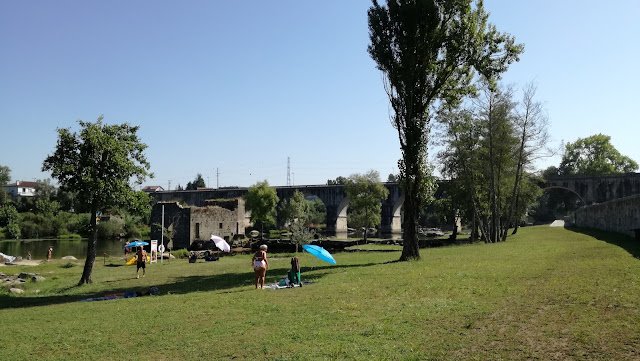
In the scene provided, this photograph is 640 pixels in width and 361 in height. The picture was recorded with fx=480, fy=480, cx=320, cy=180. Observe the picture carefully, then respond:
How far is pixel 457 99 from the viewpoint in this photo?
2345 centimetres

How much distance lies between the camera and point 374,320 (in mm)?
9148

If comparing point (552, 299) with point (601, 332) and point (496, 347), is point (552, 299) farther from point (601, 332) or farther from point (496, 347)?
point (496, 347)

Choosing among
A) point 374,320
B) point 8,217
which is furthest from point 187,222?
point 8,217

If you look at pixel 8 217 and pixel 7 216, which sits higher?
pixel 7 216

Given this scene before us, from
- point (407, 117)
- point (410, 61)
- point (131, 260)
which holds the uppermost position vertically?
point (410, 61)

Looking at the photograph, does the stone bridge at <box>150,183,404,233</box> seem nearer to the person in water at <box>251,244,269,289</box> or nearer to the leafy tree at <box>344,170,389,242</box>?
the leafy tree at <box>344,170,389,242</box>

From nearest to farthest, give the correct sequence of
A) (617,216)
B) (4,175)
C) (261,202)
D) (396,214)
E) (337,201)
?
1. (617,216)
2. (261,202)
3. (396,214)
4. (337,201)
5. (4,175)

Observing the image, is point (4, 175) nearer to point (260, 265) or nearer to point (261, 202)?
point (261, 202)

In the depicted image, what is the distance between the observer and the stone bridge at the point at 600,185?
71812mm

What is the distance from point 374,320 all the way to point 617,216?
103 ft

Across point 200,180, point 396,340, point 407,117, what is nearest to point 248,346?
point 396,340

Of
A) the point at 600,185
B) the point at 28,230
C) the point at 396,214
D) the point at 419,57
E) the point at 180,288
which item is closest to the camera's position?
the point at 180,288

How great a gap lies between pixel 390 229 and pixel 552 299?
79.9 m

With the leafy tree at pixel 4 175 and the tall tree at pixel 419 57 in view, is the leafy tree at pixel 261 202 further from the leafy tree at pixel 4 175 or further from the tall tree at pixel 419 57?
the leafy tree at pixel 4 175
